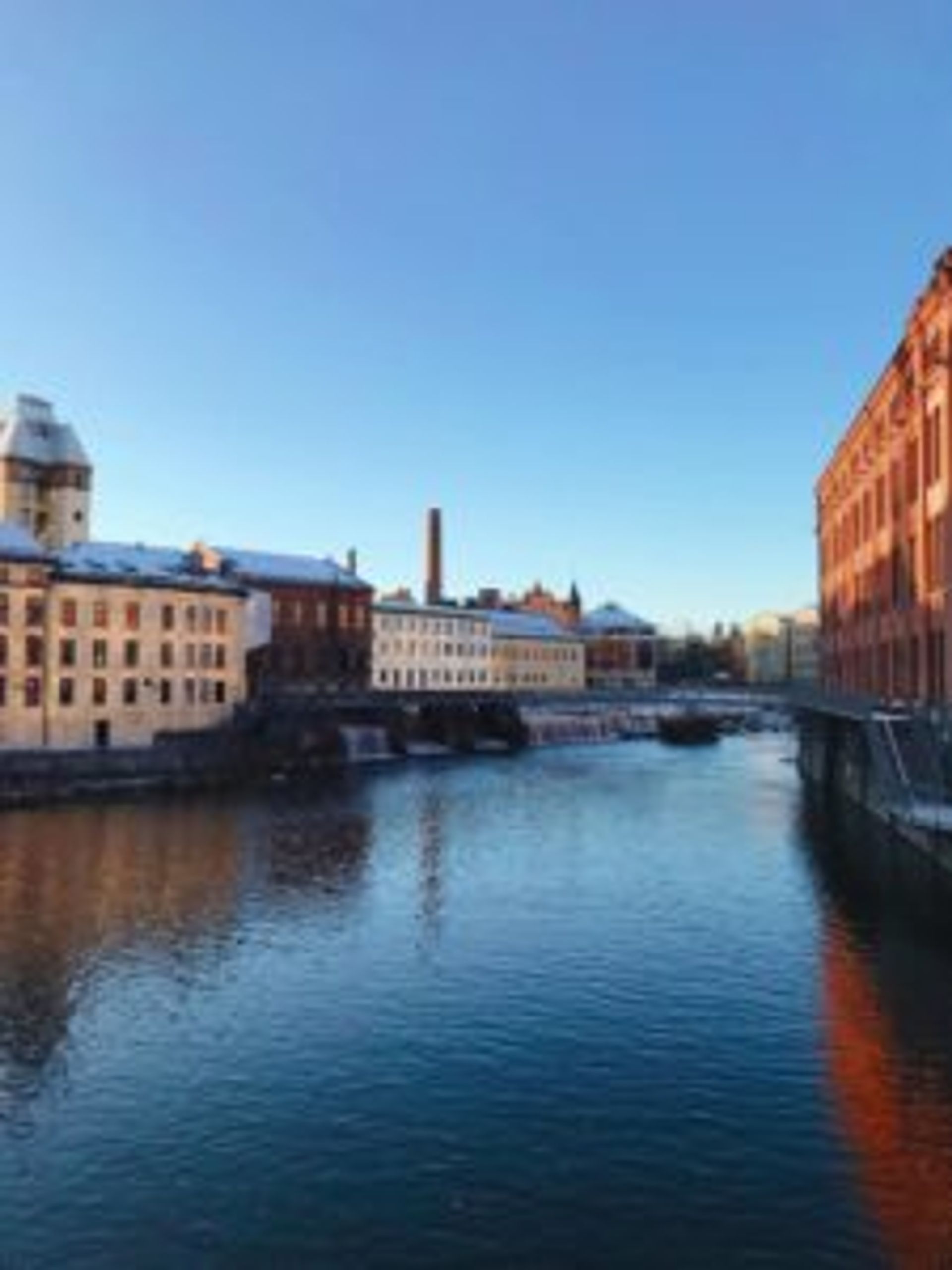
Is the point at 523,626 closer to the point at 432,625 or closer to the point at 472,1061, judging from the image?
the point at 432,625

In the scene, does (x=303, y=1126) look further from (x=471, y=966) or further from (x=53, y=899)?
(x=53, y=899)

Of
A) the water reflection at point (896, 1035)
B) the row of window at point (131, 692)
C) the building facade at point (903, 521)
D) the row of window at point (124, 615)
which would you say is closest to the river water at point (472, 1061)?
the water reflection at point (896, 1035)

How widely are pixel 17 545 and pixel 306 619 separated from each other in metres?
41.4

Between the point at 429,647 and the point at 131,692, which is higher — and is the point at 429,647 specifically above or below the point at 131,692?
above

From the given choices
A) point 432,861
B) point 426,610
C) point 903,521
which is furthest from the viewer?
point 426,610

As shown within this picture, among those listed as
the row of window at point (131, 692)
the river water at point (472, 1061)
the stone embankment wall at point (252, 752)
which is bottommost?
the river water at point (472, 1061)

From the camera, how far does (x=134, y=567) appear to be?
90.8 m

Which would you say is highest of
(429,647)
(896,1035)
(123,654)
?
(429,647)

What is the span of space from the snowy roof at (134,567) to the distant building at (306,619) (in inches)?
275

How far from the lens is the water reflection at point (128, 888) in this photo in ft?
94.6

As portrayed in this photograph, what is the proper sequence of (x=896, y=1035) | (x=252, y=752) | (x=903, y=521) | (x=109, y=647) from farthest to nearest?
(x=252, y=752)
(x=109, y=647)
(x=903, y=521)
(x=896, y=1035)

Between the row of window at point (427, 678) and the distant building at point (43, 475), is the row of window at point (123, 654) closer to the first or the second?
the distant building at point (43, 475)

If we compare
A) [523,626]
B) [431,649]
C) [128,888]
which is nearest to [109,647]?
[128,888]

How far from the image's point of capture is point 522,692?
119 m
